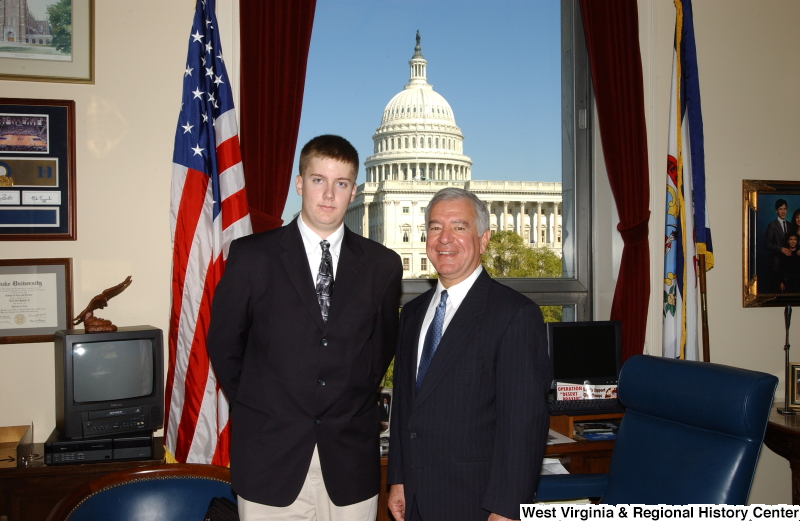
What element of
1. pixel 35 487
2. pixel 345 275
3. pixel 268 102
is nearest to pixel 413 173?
pixel 268 102

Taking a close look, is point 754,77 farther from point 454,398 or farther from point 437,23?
point 454,398

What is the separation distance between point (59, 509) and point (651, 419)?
1.88 metres

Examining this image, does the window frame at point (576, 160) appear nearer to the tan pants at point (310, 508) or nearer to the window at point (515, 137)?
the window at point (515, 137)

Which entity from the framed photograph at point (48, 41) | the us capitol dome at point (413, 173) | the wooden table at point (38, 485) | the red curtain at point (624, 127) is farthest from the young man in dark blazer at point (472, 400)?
the framed photograph at point (48, 41)

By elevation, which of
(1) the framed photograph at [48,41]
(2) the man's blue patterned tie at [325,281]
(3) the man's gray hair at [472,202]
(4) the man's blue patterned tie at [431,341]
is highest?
(1) the framed photograph at [48,41]

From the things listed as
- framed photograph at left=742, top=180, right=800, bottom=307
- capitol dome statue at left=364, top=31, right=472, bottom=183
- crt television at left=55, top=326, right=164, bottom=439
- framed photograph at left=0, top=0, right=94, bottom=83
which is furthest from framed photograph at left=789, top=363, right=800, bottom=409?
framed photograph at left=0, top=0, right=94, bottom=83

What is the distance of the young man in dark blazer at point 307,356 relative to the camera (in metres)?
1.83

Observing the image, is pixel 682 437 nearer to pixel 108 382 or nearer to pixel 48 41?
pixel 108 382

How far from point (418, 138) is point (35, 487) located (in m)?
2.48

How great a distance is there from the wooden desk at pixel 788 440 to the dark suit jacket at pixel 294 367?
82.9 inches

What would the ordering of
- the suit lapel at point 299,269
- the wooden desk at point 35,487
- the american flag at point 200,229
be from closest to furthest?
1. the suit lapel at point 299,269
2. the wooden desk at point 35,487
3. the american flag at point 200,229

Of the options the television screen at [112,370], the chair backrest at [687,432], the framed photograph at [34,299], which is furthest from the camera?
the framed photograph at [34,299]

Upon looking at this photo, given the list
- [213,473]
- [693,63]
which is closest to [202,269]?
[213,473]

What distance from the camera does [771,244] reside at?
12.5ft
